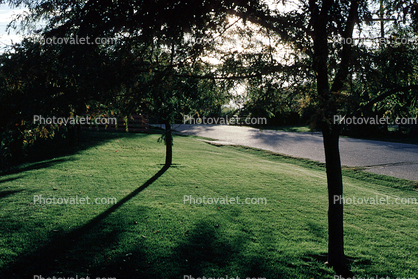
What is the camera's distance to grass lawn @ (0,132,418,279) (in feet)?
15.2

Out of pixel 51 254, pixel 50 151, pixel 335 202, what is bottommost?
pixel 51 254

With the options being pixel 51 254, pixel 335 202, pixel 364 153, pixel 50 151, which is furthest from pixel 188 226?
pixel 364 153

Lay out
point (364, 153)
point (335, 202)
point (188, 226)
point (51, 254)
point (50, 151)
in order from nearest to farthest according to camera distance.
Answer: point (51, 254) < point (335, 202) < point (188, 226) < point (50, 151) < point (364, 153)

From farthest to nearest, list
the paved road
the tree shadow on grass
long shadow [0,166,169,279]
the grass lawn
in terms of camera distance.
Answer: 1. the paved road
2. the tree shadow on grass
3. the grass lawn
4. long shadow [0,166,169,279]

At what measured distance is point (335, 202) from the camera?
16.1 feet

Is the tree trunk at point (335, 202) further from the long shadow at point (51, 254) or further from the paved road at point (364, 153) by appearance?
the paved road at point (364, 153)

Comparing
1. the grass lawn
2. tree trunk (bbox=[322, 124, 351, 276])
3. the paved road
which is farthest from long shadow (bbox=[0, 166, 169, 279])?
the paved road

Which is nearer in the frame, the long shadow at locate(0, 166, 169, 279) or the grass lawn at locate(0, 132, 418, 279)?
the long shadow at locate(0, 166, 169, 279)

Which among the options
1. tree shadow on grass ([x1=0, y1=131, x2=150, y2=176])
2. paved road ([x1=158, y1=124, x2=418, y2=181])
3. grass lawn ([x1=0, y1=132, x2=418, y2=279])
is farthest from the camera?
paved road ([x1=158, y1=124, x2=418, y2=181])

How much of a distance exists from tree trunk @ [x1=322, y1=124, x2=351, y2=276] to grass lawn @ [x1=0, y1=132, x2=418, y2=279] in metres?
0.23

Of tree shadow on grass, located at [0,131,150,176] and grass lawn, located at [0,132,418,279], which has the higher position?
tree shadow on grass, located at [0,131,150,176]

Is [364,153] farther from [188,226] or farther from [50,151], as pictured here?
[50,151]

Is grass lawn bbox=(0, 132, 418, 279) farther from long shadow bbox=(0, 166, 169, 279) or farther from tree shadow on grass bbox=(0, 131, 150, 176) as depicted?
tree shadow on grass bbox=(0, 131, 150, 176)

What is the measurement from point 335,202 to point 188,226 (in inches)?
114
